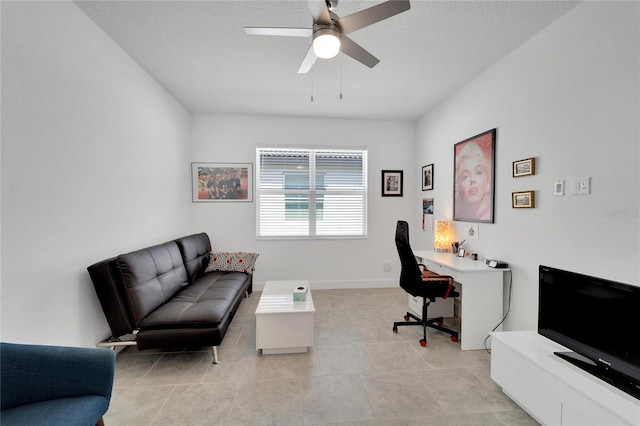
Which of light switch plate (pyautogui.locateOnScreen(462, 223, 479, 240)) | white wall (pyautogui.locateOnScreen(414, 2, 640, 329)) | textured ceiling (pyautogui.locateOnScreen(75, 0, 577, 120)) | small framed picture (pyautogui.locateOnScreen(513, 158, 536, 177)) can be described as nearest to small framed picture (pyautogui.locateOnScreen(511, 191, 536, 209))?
white wall (pyautogui.locateOnScreen(414, 2, 640, 329))

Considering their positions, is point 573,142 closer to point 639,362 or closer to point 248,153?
point 639,362

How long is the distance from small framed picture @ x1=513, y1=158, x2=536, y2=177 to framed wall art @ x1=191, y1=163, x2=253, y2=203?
336cm

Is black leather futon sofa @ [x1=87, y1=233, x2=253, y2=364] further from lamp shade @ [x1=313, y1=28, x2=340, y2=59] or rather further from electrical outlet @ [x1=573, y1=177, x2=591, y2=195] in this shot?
electrical outlet @ [x1=573, y1=177, x2=591, y2=195]

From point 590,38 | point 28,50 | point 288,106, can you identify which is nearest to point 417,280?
point 590,38

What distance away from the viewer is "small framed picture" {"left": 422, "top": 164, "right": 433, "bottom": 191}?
385cm

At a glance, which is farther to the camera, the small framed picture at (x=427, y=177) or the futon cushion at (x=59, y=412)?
the small framed picture at (x=427, y=177)

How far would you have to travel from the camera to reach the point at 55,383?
1.20m

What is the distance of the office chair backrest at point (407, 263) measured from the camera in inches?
102

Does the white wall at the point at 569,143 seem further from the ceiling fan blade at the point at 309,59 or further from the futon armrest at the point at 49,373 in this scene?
the futon armrest at the point at 49,373

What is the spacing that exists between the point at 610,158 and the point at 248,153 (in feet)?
12.8

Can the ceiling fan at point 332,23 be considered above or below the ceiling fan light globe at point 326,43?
above

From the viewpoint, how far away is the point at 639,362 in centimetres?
127

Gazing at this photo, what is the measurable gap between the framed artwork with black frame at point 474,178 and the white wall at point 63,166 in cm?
358

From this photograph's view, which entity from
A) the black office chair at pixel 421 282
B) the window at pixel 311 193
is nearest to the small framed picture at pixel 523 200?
the black office chair at pixel 421 282
